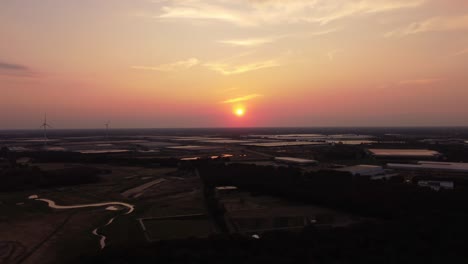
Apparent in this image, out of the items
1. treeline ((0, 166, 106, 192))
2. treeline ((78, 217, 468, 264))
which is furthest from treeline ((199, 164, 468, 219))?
treeline ((0, 166, 106, 192))

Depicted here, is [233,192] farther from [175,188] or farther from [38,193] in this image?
[38,193]

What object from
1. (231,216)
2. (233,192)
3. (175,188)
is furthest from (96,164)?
(231,216)

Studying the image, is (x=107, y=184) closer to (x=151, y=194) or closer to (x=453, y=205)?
(x=151, y=194)

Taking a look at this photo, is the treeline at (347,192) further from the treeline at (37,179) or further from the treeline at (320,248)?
the treeline at (37,179)

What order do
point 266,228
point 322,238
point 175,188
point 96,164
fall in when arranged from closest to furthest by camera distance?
point 322,238 → point 266,228 → point 175,188 → point 96,164

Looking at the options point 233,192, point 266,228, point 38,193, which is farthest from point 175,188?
point 266,228

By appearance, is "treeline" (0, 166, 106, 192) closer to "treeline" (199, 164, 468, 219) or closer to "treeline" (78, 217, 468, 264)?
"treeline" (199, 164, 468, 219)

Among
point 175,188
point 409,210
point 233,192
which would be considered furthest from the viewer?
point 175,188

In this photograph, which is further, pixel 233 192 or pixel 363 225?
pixel 233 192
